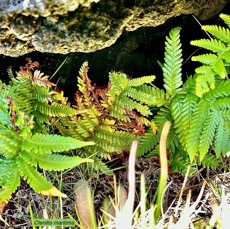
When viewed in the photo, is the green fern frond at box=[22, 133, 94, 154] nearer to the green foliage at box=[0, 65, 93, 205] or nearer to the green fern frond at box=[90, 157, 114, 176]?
the green foliage at box=[0, 65, 93, 205]

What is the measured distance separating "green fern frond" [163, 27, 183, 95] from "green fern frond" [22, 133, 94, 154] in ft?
2.18

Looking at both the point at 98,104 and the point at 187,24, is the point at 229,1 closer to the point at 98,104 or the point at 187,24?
the point at 187,24

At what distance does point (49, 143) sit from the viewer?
→ 6.50 ft

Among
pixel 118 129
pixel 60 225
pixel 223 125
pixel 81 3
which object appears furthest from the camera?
pixel 118 129

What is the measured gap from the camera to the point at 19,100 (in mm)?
2213

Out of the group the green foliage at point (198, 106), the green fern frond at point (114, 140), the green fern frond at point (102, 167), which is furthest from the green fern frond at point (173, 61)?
the green fern frond at point (102, 167)

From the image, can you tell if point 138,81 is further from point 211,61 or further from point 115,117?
point 211,61

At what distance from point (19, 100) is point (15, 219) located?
69 centimetres

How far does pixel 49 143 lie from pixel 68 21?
1.86 ft

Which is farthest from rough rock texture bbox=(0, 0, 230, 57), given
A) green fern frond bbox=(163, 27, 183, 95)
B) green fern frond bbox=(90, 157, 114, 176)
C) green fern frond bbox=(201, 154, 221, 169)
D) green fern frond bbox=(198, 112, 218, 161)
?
green fern frond bbox=(201, 154, 221, 169)

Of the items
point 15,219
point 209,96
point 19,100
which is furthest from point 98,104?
point 15,219

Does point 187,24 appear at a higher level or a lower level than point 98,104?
higher

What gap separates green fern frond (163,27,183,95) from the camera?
88.7 inches

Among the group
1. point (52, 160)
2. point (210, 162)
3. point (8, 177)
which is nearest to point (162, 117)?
point (210, 162)
